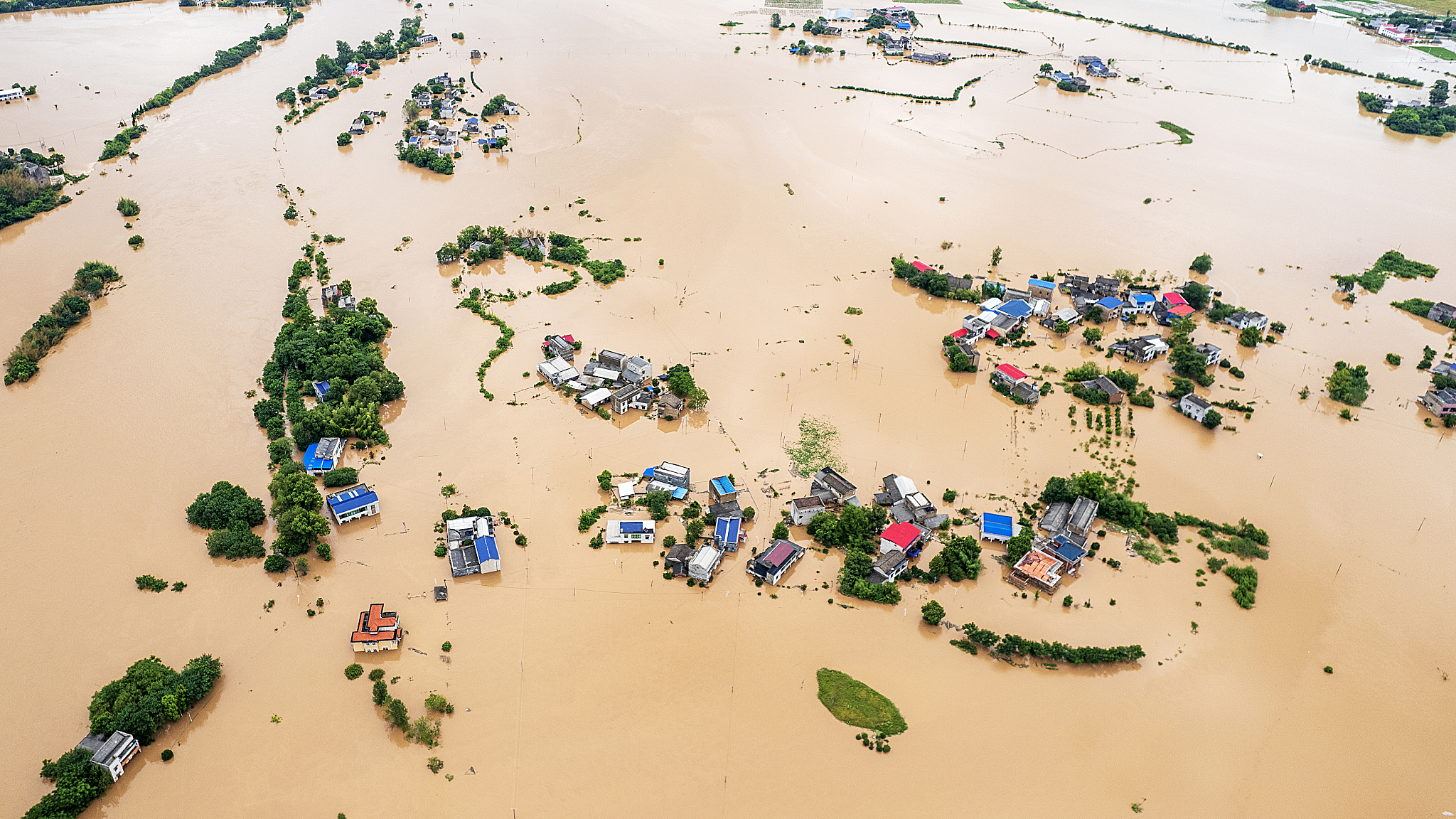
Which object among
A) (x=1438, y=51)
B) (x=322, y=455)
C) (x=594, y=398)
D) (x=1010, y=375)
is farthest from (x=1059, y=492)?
(x=1438, y=51)

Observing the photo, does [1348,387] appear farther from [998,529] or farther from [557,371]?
[557,371]

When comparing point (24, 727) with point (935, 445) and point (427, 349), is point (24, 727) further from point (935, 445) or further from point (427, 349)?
point (935, 445)

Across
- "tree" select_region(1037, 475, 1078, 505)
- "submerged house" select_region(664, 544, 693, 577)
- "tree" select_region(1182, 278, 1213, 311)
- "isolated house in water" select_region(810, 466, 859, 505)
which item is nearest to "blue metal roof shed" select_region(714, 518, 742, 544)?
"submerged house" select_region(664, 544, 693, 577)

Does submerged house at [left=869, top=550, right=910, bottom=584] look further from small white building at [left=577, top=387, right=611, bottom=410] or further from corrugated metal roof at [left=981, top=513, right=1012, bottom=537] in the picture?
small white building at [left=577, top=387, right=611, bottom=410]

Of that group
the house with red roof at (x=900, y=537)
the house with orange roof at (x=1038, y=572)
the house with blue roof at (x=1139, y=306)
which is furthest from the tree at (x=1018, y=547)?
the house with blue roof at (x=1139, y=306)

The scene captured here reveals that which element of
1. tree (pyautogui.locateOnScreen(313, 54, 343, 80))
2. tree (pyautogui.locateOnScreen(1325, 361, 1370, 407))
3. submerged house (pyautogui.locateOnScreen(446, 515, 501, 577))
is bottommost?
submerged house (pyautogui.locateOnScreen(446, 515, 501, 577))

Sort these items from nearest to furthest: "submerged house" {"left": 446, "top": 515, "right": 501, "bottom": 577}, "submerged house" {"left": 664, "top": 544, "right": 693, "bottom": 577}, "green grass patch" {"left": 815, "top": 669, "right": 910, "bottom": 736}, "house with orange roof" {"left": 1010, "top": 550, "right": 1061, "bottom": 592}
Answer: "green grass patch" {"left": 815, "top": 669, "right": 910, "bottom": 736}, "house with orange roof" {"left": 1010, "top": 550, "right": 1061, "bottom": 592}, "submerged house" {"left": 446, "top": 515, "right": 501, "bottom": 577}, "submerged house" {"left": 664, "top": 544, "right": 693, "bottom": 577}
